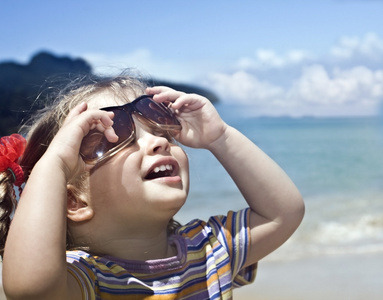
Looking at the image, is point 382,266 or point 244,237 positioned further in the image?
point 382,266

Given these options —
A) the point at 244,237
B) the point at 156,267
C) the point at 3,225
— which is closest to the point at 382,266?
the point at 244,237

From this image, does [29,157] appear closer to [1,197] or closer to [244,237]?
[1,197]

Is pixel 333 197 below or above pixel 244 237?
above

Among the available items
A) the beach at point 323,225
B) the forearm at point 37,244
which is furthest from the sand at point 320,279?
the forearm at point 37,244

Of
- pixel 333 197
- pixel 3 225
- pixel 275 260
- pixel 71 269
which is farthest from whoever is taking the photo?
pixel 333 197

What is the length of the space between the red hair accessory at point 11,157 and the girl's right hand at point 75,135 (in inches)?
7.6

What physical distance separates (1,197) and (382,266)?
3528 mm

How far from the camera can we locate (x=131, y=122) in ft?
6.28

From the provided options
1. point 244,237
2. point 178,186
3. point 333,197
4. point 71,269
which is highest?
point 333,197

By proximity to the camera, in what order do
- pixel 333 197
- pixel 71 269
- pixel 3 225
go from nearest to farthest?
pixel 71 269 < pixel 3 225 < pixel 333 197

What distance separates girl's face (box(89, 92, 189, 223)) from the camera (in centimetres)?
184

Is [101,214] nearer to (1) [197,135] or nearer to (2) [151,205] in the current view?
(2) [151,205]

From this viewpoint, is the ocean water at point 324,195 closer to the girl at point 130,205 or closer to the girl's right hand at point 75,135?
the girl at point 130,205

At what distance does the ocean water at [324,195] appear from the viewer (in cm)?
562
